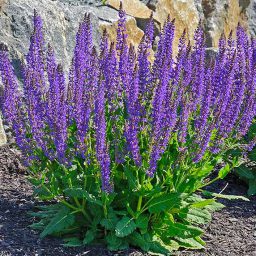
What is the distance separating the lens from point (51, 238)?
4.42m

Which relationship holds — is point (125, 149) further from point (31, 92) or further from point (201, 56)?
point (201, 56)

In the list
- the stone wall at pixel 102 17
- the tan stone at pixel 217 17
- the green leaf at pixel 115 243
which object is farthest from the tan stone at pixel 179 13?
the green leaf at pixel 115 243

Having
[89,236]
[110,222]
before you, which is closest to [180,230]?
[110,222]

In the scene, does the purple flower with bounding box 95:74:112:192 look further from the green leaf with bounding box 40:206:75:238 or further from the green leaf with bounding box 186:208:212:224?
the green leaf with bounding box 186:208:212:224

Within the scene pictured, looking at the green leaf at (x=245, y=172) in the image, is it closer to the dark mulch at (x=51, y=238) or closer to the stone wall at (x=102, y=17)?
the dark mulch at (x=51, y=238)

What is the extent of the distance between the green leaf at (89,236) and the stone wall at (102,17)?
2.26m

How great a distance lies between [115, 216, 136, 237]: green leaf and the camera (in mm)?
4059

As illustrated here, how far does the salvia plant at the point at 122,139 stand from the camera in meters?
3.92

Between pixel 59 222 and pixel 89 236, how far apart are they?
0.27 m

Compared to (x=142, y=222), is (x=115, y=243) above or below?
below

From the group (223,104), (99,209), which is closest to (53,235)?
(99,209)

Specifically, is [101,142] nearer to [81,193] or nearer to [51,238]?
[81,193]

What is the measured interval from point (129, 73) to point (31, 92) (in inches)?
34.1

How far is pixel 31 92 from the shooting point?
4.08 metres
